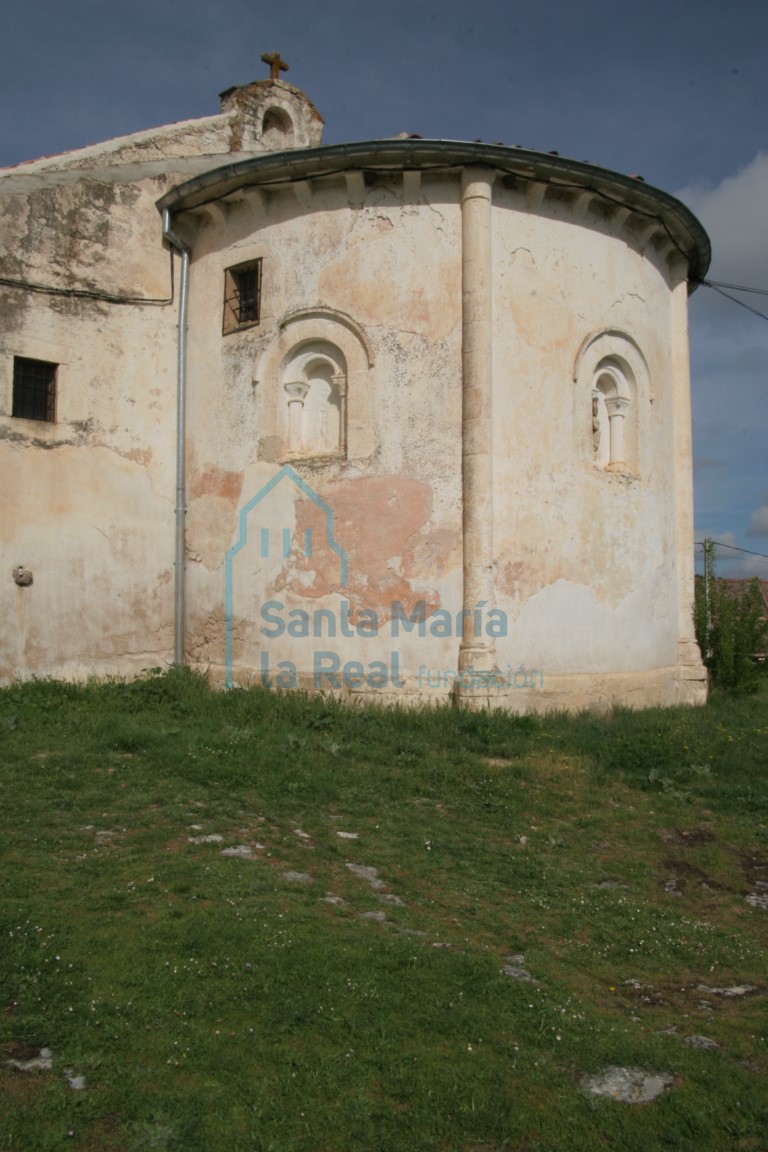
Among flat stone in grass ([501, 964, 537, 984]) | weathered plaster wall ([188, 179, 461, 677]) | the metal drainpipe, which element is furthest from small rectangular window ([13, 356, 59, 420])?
flat stone in grass ([501, 964, 537, 984])

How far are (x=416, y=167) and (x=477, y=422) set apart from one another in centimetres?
309

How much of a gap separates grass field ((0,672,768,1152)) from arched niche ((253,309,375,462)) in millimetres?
3722

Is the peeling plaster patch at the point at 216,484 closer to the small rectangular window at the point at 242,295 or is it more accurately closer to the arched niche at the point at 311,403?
the arched niche at the point at 311,403

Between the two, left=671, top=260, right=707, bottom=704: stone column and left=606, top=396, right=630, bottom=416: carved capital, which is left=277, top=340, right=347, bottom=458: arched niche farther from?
left=671, top=260, right=707, bottom=704: stone column

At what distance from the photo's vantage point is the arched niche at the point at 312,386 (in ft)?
34.7

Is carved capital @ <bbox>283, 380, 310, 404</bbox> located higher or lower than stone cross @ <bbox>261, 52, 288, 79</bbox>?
lower

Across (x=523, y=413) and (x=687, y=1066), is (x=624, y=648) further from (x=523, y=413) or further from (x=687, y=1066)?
(x=687, y=1066)

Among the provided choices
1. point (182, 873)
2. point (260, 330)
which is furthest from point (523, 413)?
point (182, 873)

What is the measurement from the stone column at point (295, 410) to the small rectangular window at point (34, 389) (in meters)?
2.96

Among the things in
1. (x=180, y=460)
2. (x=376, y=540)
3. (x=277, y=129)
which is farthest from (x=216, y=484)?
(x=277, y=129)

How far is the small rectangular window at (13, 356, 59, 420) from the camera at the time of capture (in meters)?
10.9

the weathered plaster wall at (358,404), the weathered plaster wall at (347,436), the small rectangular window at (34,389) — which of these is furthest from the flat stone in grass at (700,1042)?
the small rectangular window at (34,389)

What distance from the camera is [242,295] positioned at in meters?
11.6

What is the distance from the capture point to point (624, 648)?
36.7 ft
